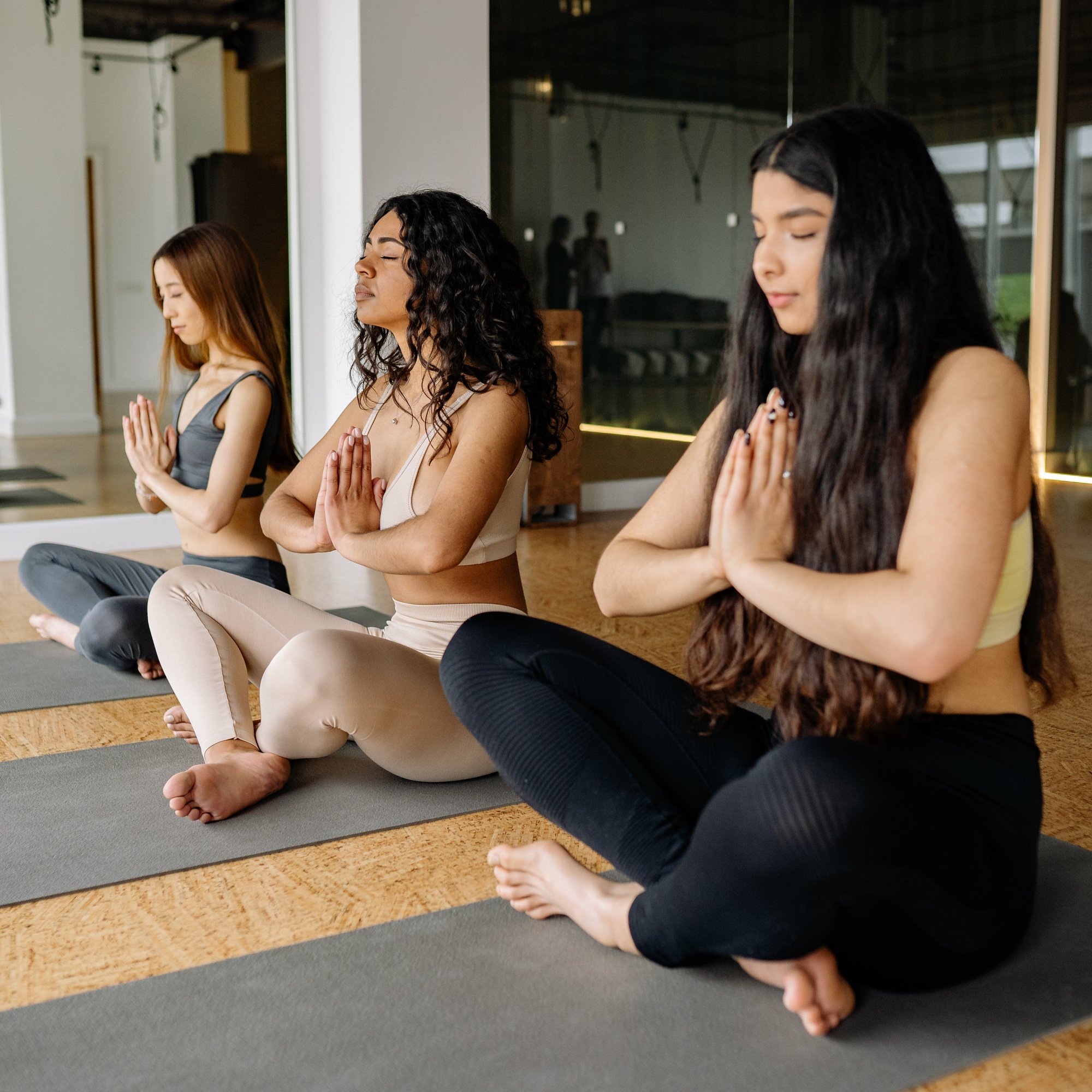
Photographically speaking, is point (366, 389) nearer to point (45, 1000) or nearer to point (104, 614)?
point (104, 614)

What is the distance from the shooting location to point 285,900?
65.9 inches

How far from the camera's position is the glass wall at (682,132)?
555cm

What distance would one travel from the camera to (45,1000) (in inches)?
55.1

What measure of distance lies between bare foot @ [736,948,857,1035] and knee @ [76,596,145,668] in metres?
1.86

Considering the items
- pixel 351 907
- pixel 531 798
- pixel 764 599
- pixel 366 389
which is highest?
pixel 366 389

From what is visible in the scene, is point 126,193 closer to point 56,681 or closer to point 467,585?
point 56,681

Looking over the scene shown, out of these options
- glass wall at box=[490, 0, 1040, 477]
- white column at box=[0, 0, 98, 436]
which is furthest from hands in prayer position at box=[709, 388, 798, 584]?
glass wall at box=[490, 0, 1040, 477]

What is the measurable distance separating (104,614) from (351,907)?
4.62 ft

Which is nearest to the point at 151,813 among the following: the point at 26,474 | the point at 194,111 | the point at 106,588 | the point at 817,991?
the point at 817,991

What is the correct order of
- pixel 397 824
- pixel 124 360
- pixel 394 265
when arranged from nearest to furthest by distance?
1. pixel 397 824
2. pixel 394 265
3. pixel 124 360

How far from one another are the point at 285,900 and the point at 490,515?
66 centimetres

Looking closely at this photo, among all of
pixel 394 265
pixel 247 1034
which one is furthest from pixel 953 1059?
pixel 394 265

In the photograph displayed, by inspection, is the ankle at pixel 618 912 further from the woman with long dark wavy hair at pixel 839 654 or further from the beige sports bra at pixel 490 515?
the beige sports bra at pixel 490 515

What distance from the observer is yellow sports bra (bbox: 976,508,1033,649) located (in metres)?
1.31
